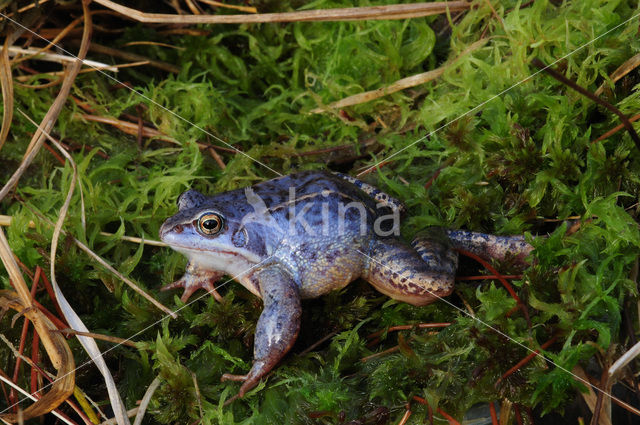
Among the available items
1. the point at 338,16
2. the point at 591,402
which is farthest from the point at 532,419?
the point at 338,16

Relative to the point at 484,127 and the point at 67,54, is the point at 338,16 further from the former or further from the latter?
the point at 67,54

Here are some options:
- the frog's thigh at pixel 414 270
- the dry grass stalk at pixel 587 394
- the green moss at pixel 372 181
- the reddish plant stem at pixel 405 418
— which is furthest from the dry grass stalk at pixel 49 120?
the dry grass stalk at pixel 587 394

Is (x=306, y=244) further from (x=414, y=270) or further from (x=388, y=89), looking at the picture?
(x=388, y=89)

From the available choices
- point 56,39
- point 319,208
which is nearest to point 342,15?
point 319,208

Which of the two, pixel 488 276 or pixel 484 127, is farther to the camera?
pixel 484 127

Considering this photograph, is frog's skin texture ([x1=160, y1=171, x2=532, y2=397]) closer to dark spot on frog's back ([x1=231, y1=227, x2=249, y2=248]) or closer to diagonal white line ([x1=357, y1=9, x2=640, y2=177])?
dark spot on frog's back ([x1=231, y1=227, x2=249, y2=248])

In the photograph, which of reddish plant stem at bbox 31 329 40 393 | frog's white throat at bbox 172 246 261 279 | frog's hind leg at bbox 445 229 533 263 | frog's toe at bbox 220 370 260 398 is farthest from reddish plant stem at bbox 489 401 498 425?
reddish plant stem at bbox 31 329 40 393

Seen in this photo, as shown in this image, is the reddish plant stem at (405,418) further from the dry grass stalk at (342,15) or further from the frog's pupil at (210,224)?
the dry grass stalk at (342,15)
